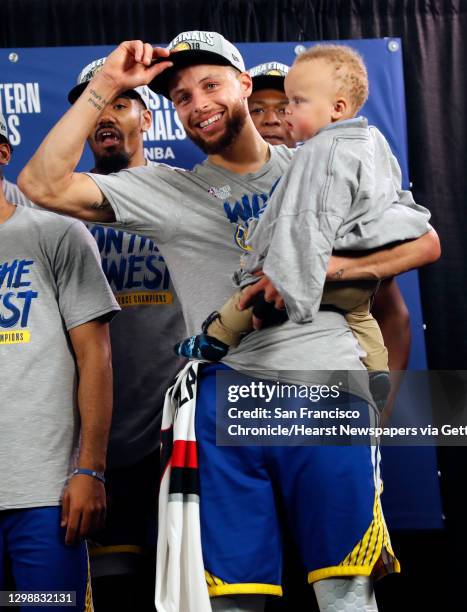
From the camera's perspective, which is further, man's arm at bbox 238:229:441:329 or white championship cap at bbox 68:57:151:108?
white championship cap at bbox 68:57:151:108

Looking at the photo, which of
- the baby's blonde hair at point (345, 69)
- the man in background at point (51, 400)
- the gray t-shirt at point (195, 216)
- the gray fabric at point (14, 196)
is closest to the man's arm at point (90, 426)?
the man in background at point (51, 400)

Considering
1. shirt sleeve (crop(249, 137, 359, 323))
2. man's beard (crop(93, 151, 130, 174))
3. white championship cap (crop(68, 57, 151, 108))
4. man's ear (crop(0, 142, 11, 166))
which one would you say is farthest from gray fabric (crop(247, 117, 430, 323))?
white championship cap (crop(68, 57, 151, 108))

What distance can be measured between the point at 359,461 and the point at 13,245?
0.97 metres

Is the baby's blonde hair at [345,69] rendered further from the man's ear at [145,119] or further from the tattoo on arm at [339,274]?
the man's ear at [145,119]

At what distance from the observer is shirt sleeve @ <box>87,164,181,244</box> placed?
1985mm

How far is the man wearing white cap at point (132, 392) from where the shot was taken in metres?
2.35

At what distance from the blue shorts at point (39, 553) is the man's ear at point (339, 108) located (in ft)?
3.44

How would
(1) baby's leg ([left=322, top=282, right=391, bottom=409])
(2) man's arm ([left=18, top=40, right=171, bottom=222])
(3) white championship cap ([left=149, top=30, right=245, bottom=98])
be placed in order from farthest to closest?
1. (3) white championship cap ([left=149, top=30, right=245, bottom=98])
2. (2) man's arm ([left=18, top=40, right=171, bottom=222])
3. (1) baby's leg ([left=322, top=282, right=391, bottom=409])

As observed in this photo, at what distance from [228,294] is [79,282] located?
0.38 meters

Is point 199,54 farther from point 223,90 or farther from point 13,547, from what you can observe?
point 13,547

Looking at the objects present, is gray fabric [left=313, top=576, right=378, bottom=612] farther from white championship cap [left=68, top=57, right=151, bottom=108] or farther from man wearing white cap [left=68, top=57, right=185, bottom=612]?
white championship cap [left=68, top=57, right=151, bottom=108]

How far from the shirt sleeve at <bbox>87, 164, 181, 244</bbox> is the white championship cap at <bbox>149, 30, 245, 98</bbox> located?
0.25m

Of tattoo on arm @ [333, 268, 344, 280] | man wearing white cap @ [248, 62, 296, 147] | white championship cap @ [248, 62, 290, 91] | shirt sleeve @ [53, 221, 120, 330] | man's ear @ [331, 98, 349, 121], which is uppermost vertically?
white championship cap @ [248, 62, 290, 91]

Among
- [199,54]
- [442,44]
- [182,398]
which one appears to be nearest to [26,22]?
[199,54]
